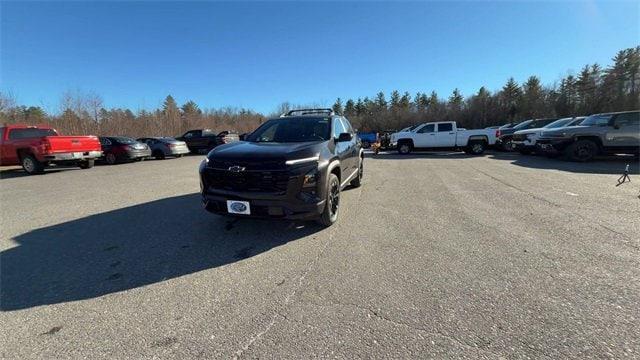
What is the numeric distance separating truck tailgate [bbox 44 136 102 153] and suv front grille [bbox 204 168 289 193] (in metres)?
11.1

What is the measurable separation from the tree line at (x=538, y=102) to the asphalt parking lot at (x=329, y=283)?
5224 cm

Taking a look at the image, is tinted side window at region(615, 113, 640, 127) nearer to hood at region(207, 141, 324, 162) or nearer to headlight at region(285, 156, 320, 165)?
hood at region(207, 141, 324, 162)

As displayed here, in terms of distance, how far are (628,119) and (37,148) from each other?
73.4 ft

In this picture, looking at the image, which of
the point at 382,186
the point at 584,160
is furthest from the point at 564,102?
the point at 382,186

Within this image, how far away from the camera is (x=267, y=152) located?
179 inches

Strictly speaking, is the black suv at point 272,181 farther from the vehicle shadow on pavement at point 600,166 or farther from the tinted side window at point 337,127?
the vehicle shadow on pavement at point 600,166

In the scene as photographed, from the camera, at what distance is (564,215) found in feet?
18.6

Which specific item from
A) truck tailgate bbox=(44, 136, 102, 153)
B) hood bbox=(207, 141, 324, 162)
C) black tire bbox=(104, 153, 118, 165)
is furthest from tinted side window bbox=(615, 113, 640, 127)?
black tire bbox=(104, 153, 118, 165)

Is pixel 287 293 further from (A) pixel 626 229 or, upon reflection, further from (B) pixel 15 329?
(A) pixel 626 229

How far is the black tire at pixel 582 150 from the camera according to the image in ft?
43.7

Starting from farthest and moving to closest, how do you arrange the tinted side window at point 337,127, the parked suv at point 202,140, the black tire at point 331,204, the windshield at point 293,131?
the parked suv at point 202,140, the tinted side window at point 337,127, the windshield at point 293,131, the black tire at point 331,204

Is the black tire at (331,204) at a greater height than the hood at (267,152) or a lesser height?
lesser

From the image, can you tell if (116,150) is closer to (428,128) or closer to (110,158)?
(110,158)

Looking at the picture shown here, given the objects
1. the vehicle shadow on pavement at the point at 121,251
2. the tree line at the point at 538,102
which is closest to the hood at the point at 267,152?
the vehicle shadow on pavement at the point at 121,251
